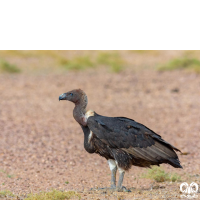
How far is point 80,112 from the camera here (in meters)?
7.69

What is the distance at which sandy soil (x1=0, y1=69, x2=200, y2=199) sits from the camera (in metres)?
8.43

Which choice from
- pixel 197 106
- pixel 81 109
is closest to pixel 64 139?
pixel 81 109

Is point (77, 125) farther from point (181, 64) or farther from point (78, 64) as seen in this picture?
point (78, 64)

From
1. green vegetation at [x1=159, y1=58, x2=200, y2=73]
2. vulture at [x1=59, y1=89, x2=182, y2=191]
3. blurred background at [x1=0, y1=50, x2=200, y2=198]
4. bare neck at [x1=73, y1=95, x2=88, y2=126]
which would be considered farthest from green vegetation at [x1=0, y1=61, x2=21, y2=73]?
vulture at [x1=59, y1=89, x2=182, y2=191]

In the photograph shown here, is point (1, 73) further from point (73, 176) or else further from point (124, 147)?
point (124, 147)

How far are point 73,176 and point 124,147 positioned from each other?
6.54 ft

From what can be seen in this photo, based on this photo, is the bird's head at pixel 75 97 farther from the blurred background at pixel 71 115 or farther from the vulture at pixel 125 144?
the blurred background at pixel 71 115

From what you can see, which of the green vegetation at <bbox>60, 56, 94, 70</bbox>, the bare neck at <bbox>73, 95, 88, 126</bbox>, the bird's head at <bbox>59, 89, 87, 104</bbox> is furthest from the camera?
the green vegetation at <bbox>60, 56, 94, 70</bbox>

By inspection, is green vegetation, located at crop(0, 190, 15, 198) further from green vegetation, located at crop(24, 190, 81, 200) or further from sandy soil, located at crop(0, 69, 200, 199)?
green vegetation, located at crop(24, 190, 81, 200)

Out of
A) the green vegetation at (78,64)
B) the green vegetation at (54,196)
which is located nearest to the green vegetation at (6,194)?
the green vegetation at (54,196)

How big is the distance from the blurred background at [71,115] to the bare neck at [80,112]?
4.37 feet

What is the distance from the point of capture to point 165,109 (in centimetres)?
1602

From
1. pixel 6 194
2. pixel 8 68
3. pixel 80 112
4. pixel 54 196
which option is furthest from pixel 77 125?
pixel 8 68

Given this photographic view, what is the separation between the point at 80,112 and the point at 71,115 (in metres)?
7.27
